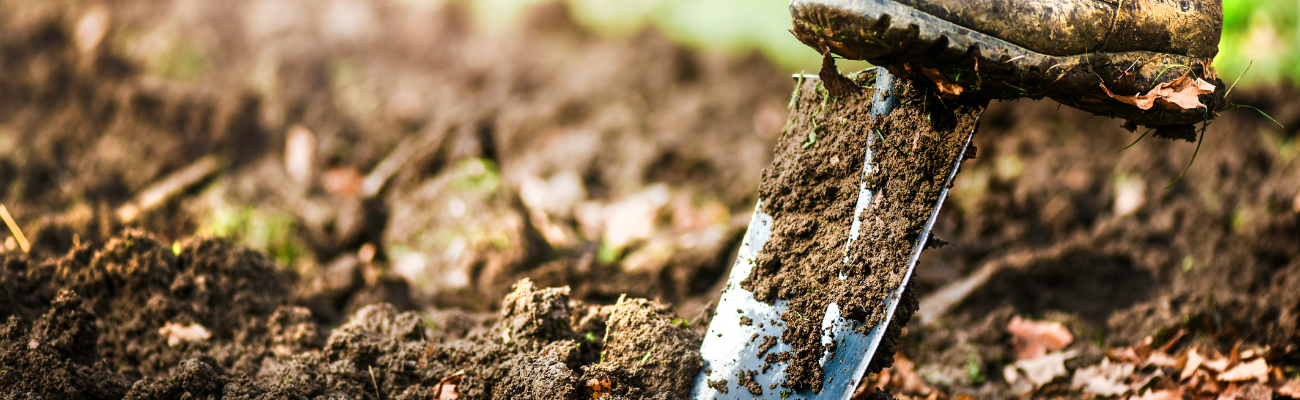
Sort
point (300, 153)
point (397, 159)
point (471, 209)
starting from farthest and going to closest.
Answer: point (300, 153), point (397, 159), point (471, 209)

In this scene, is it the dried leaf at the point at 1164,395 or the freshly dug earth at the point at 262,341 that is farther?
the dried leaf at the point at 1164,395

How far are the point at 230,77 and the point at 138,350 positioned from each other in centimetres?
343

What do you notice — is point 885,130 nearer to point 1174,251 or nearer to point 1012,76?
point 1012,76

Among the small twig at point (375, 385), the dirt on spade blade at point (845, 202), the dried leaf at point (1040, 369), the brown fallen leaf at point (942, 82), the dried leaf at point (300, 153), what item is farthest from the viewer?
the dried leaf at point (300, 153)

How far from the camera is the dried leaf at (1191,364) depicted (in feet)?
6.57

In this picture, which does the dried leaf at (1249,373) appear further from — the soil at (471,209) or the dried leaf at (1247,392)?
the soil at (471,209)

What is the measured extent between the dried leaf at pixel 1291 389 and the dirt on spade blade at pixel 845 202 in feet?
3.58

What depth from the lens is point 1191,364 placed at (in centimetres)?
202

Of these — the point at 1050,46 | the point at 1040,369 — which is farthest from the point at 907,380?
the point at 1050,46

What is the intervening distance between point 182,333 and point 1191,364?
2866 millimetres

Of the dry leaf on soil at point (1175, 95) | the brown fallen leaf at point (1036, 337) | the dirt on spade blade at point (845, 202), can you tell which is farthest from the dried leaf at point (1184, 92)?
the brown fallen leaf at point (1036, 337)

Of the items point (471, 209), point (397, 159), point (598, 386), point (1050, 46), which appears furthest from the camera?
point (397, 159)

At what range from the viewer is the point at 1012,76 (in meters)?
1.33

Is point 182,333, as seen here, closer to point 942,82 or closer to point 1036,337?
point 942,82
